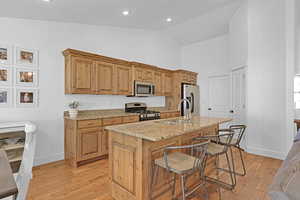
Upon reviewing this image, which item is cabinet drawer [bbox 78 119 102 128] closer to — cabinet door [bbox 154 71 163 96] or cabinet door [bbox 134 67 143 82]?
cabinet door [bbox 134 67 143 82]

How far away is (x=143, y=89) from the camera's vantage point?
4496 millimetres

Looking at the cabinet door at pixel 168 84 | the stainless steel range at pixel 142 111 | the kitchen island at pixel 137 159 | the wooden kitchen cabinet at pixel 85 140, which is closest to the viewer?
the kitchen island at pixel 137 159

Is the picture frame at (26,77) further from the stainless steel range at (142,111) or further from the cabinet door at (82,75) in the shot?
the stainless steel range at (142,111)

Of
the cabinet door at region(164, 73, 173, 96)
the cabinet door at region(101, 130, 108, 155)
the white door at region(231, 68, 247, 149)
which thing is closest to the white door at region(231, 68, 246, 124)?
the white door at region(231, 68, 247, 149)

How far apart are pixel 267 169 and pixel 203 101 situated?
10.4 feet

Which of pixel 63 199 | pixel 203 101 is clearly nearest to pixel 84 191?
pixel 63 199

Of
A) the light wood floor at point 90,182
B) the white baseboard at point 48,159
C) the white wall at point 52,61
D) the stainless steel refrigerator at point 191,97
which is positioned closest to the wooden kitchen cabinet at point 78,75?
the white wall at point 52,61

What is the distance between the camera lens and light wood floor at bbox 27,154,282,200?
2101 millimetres

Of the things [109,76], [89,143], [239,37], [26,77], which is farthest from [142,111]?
[239,37]

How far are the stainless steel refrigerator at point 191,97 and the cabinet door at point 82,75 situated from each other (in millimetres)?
3108

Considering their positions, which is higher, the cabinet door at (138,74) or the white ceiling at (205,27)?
→ the white ceiling at (205,27)

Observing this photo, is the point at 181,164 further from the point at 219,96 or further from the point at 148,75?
the point at 219,96

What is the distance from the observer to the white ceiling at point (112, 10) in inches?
105

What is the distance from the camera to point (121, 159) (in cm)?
193
